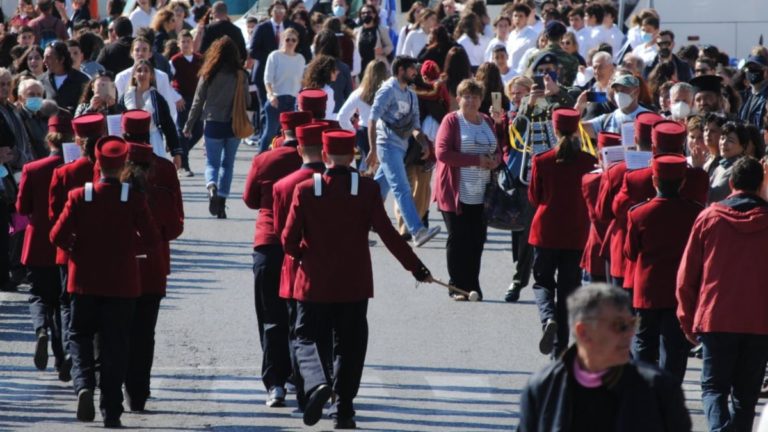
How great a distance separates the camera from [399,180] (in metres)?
15.5

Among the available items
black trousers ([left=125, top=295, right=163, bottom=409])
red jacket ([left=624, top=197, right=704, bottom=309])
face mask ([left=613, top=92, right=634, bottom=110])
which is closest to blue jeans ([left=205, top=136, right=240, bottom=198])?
face mask ([left=613, top=92, right=634, bottom=110])

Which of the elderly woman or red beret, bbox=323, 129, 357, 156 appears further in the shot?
the elderly woman

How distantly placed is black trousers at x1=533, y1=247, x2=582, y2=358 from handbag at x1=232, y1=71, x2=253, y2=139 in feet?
21.8

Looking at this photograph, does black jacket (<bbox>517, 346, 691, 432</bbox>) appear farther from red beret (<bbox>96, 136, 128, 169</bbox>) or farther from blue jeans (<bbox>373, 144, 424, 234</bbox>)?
blue jeans (<bbox>373, 144, 424, 234</bbox>)

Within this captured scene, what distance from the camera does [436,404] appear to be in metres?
10.1

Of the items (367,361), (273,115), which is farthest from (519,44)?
(367,361)

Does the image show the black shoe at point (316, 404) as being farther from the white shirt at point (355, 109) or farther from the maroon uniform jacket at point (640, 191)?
the white shirt at point (355, 109)

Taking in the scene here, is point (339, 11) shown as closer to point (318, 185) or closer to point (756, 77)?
point (756, 77)

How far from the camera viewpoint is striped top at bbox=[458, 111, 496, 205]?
1318 centimetres

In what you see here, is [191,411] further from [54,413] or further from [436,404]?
[436,404]

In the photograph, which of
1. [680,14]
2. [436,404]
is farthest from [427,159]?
[680,14]

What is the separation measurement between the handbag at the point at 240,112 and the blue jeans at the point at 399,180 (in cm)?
238

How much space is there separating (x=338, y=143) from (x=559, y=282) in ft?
9.56

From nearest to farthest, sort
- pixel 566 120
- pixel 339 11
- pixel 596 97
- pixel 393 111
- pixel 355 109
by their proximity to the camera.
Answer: pixel 566 120
pixel 596 97
pixel 393 111
pixel 355 109
pixel 339 11
